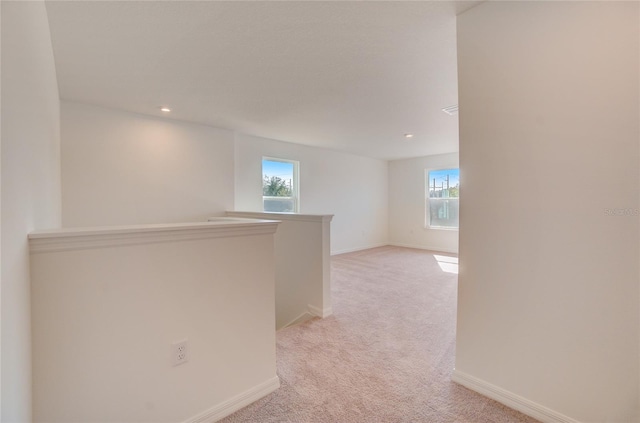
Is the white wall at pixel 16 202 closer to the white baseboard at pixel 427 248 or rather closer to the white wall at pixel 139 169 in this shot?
the white wall at pixel 139 169

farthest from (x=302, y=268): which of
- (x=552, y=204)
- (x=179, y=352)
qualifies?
(x=552, y=204)

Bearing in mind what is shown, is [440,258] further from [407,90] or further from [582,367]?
[582,367]

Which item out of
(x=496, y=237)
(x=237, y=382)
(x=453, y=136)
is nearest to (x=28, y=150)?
(x=237, y=382)

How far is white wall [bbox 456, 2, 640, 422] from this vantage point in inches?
45.3

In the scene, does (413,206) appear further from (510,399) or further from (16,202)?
(16,202)

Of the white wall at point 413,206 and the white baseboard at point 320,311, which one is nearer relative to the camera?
the white baseboard at point 320,311

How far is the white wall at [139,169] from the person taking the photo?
301 cm

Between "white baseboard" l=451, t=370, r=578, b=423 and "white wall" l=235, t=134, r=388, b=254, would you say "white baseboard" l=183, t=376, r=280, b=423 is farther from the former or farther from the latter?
"white wall" l=235, t=134, r=388, b=254

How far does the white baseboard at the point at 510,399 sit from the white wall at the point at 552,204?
0.02 m

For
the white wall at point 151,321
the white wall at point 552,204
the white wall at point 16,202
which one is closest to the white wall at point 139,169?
the white wall at point 16,202

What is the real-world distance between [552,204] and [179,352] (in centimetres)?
197

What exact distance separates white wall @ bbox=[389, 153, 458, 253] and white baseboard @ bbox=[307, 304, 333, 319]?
165 inches

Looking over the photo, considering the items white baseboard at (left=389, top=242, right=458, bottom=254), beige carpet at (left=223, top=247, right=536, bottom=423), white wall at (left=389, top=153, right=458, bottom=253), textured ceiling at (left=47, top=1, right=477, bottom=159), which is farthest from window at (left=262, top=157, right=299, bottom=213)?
white baseboard at (left=389, top=242, right=458, bottom=254)

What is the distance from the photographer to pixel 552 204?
1317mm
